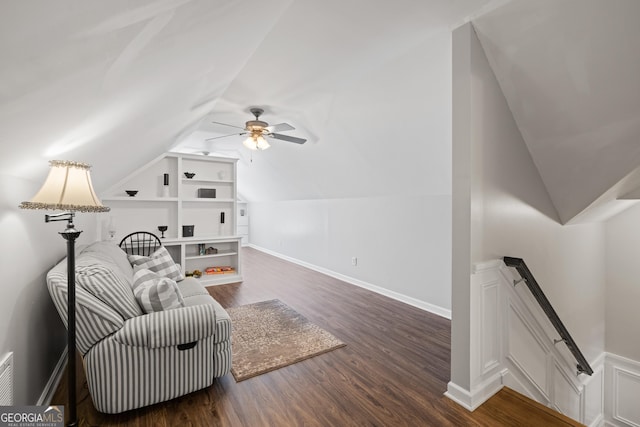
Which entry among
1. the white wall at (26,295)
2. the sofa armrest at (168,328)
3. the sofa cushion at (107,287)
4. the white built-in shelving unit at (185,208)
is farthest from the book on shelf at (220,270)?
the sofa armrest at (168,328)

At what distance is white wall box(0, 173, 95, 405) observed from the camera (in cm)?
153

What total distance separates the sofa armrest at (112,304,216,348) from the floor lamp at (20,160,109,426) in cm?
28

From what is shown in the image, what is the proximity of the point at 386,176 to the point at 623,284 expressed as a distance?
377 cm

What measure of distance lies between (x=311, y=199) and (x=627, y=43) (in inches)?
201

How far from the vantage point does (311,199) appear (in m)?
6.30

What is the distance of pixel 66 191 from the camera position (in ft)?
4.73

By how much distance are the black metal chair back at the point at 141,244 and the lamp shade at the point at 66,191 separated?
3439mm

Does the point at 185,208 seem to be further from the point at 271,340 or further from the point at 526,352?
the point at 526,352

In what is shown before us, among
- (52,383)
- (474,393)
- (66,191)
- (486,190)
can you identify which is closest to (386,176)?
(486,190)

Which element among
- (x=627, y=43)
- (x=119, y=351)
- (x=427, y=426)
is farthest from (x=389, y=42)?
(x=119, y=351)

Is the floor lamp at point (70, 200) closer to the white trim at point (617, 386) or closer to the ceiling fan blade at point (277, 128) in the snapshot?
the ceiling fan blade at point (277, 128)

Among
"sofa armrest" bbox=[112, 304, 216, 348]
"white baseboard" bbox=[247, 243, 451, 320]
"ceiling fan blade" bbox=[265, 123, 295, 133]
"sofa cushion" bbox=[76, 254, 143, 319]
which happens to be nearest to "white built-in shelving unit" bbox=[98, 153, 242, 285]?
"white baseboard" bbox=[247, 243, 451, 320]

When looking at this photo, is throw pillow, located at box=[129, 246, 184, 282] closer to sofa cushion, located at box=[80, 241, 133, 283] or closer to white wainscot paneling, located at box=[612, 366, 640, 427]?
sofa cushion, located at box=[80, 241, 133, 283]

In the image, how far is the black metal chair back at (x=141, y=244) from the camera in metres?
4.63
